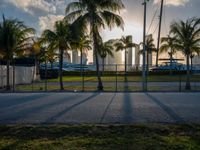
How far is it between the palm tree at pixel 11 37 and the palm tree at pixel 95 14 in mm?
4178

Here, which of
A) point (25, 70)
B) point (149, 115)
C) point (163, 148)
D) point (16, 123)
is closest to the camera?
point (163, 148)

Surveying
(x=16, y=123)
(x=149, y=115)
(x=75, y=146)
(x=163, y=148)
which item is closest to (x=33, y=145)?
(x=75, y=146)

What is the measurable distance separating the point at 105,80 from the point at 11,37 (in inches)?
724

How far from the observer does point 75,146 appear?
22.2ft

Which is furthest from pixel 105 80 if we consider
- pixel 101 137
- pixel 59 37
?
pixel 101 137

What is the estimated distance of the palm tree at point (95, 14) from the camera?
27.8m

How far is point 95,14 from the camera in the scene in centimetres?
2819

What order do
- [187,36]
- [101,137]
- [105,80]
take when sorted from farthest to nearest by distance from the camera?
[105,80], [187,36], [101,137]

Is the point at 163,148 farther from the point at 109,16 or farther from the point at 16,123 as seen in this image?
the point at 109,16

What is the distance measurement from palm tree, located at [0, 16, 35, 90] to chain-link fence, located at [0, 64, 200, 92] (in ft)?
5.81

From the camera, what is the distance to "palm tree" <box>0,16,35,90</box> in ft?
93.3

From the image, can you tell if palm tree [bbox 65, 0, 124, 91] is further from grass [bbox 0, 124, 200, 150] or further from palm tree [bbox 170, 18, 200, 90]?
grass [bbox 0, 124, 200, 150]

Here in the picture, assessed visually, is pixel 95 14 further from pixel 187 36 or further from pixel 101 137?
pixel 101 137

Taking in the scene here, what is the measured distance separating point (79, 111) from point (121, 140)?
5.61 meters
